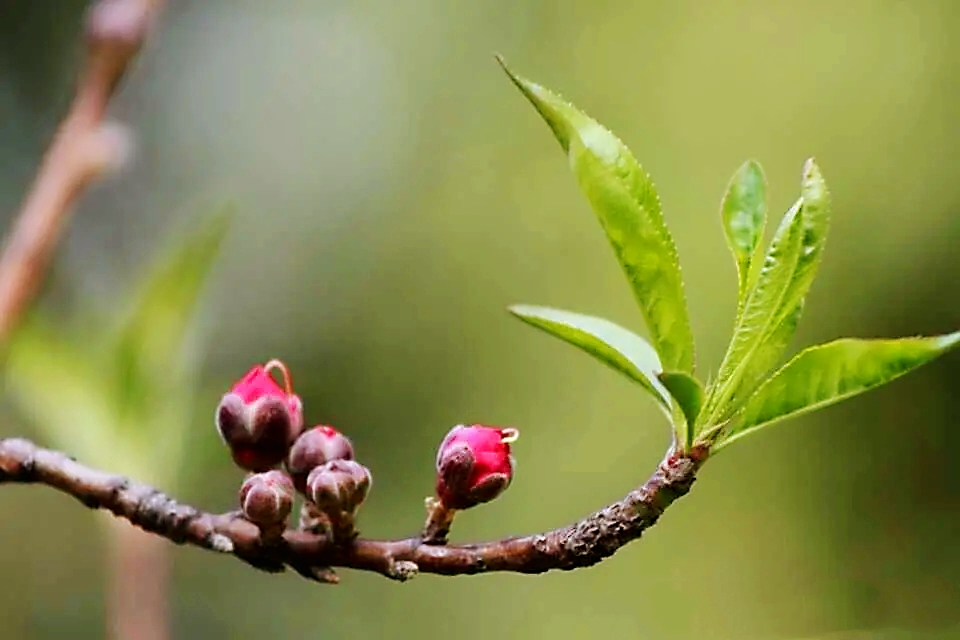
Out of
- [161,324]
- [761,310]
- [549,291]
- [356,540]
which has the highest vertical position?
[549,291]

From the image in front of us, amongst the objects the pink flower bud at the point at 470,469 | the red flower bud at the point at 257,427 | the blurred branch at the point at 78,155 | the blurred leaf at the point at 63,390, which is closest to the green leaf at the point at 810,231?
the pink flower bud at the point at 470,469

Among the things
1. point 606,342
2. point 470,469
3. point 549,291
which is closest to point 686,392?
point 606,342

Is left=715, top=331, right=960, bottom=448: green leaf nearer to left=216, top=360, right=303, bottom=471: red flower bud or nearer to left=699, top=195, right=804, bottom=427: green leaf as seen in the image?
left=699, top=195, right=804, bottom=427: green leaf

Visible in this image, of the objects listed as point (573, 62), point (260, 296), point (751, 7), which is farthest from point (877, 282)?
point (260, 296)

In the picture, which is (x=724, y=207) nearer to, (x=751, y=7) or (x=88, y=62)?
(x=88, y=62)

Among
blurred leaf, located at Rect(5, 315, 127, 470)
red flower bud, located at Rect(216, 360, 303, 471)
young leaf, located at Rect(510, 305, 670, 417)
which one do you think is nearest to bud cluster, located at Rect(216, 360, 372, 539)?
red flower bud, located at Rect(216, 360, 303, 471)

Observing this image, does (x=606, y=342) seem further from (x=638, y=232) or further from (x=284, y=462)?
(x=284, y=462)

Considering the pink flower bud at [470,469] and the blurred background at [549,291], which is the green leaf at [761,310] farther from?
the blurred background at [549,291]
